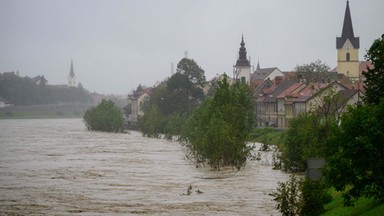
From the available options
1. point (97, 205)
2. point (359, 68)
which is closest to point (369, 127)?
point (97, 205)

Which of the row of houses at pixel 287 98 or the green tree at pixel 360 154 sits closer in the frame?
the green tree at pixel 360 154

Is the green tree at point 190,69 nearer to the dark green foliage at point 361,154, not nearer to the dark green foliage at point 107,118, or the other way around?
the dark green foliage at point 107,118

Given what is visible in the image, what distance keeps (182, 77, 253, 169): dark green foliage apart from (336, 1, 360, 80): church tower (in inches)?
3628

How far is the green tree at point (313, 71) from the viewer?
128m

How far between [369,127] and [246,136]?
38.1 meters

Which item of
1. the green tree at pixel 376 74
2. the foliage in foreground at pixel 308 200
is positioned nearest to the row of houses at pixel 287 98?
the green tree at pixel 376 74

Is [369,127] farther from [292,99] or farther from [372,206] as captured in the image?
[292,99]

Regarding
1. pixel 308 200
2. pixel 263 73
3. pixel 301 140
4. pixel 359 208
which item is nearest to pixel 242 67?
pixel 263 73

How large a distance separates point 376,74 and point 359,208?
742cm

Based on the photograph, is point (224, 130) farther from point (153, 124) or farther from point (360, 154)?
point (153, 124)

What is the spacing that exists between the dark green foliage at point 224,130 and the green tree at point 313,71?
58.5 meters

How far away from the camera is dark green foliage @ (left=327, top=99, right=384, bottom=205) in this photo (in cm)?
2398

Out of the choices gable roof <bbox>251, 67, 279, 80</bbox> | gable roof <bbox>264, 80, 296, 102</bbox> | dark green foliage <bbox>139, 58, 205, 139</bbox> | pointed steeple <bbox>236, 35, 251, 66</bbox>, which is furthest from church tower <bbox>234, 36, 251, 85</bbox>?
gable roof <bbox>264, 80, 296, 102</bbox>

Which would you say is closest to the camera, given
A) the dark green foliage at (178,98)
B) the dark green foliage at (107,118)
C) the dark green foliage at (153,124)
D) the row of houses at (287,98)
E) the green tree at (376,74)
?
the green tree at (376,74)
